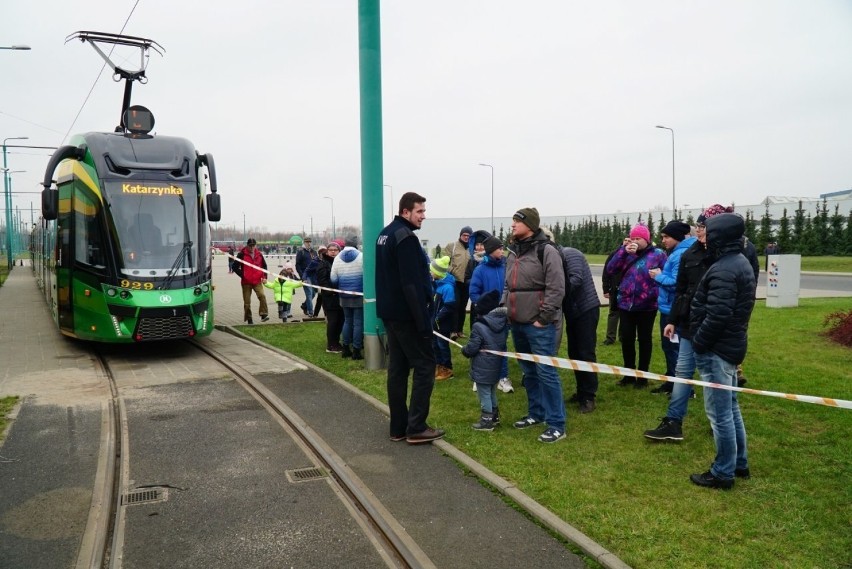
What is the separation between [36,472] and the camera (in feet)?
17.2

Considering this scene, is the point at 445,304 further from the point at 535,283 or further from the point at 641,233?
the point at 535,283

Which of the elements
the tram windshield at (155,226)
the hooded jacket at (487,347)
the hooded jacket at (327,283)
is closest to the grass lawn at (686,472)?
the hooded jacket at (487,347)

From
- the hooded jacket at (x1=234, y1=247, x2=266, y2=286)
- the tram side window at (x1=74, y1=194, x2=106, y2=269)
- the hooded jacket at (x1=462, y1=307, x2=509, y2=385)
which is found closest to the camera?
the hooded jacket at (x1=462, y1=307, x2=509, y2=385)

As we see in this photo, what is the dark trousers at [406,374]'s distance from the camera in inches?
229

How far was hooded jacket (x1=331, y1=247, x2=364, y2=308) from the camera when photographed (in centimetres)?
979

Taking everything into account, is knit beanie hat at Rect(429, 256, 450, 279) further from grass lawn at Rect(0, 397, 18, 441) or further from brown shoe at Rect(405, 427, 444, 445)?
grass lawn at Rect(0, 397, 18, 441)

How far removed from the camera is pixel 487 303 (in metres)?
6.49

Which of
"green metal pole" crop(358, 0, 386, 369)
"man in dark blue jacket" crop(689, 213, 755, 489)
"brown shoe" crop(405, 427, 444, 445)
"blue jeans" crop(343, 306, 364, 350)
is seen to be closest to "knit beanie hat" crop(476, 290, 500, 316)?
"brown shoe" crop(405, 427, 444, 445)

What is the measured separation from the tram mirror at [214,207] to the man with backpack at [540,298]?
6.02 m

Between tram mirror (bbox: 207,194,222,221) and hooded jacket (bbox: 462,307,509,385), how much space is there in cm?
581

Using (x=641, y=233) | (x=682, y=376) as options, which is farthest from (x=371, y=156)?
(x=682, y=376)

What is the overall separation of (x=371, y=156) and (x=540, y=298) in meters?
4.03

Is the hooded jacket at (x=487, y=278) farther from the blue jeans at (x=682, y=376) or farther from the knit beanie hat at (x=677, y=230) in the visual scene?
the blue jeans at (x=682, y=376)

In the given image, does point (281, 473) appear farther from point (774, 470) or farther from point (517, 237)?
point (774, 470)
